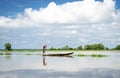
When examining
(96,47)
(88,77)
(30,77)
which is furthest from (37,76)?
(96,47)

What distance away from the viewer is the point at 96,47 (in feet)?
308

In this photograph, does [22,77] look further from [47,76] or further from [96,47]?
[96,47]

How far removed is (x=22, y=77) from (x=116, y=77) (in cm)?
505

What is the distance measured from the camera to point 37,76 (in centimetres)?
1402

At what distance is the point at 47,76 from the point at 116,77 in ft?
12.3

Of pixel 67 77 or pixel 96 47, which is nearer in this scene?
pixel 67 77

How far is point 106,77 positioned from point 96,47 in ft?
→ 266

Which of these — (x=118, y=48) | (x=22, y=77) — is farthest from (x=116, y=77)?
(x=118, y=48)

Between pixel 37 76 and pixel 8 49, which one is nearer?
pixel 37 76

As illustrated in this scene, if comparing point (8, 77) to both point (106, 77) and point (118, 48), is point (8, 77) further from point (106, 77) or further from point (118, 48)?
point (118, 48)

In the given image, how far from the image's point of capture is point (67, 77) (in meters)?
13.5

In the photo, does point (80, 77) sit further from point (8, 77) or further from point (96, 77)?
point (8, 77)

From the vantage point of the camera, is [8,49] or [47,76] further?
[8,49]

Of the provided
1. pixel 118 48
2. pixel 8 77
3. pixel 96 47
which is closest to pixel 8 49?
pixel 96 47
